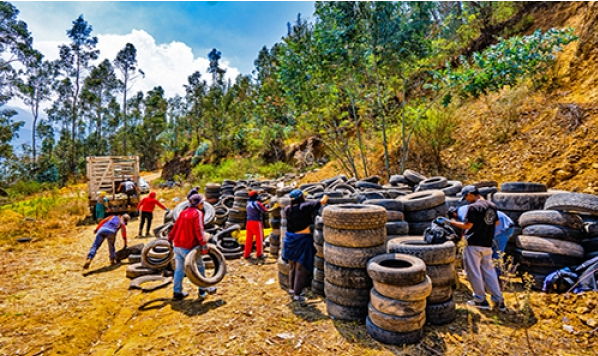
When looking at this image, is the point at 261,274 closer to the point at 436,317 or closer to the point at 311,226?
A: the point at 311,226

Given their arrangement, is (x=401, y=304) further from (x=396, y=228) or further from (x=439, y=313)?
(x=396, y=228)

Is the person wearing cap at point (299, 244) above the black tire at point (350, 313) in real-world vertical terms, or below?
above

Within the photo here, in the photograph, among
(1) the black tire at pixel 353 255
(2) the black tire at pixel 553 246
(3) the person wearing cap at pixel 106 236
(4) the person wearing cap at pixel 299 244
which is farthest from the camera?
(3) the person wearing cap at pixel 106 236

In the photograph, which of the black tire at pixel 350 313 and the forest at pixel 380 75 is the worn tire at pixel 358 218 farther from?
the forest at pixel 380 75

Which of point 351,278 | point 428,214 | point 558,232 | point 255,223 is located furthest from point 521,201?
point 255,223

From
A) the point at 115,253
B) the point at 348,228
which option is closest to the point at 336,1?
the point at 348,228

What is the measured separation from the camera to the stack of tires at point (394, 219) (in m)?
5.00

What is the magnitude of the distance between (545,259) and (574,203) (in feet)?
3.21

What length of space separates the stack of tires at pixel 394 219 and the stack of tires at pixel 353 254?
1041 mm

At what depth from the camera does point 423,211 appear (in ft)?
17.2

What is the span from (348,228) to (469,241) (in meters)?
1.86

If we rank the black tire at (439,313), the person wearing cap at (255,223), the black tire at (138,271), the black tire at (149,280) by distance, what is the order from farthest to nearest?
the person wearing cap at (255,223) → the black tire at (138,271) → the black tire at (149,280) → the black tire at (439,313)

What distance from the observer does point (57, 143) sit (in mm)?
46719

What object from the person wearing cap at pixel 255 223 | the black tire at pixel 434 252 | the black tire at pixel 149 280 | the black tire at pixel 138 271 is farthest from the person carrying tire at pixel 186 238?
the black tire at pixel 434 252
